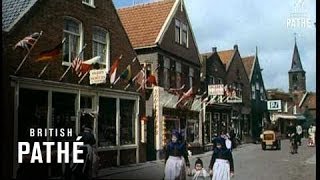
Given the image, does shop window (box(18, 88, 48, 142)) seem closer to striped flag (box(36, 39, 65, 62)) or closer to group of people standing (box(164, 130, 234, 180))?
striped flag (box(36, 39, 65, 62))

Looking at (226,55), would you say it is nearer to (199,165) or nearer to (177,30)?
(177,30)

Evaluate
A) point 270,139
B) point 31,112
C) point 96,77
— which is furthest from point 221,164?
point 31,112

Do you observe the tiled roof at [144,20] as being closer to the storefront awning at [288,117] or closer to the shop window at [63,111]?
the shop window at [63,111]

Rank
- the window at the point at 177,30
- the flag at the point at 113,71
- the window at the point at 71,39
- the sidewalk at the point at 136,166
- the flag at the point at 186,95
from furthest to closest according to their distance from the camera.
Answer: the flag at the point at 186,95
the window at the point at 177,30
the flag at the point at 113,71
the window at the point at 71,39
the sidewalk at the point at 136,166

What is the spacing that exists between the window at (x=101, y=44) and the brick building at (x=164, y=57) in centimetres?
30

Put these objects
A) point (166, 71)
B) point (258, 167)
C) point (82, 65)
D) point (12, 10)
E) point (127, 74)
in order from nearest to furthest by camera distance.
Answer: point (12, 10) < point (258, 167) < point (82, 65) < point (127, 74) < point (166, 71)

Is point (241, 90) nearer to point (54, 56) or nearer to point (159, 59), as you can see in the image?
point (159, 59)

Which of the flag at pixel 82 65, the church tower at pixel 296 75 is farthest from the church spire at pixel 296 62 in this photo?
the flag at pixel 82 65

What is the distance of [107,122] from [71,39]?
1.10 m

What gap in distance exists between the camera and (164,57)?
6.81 meters

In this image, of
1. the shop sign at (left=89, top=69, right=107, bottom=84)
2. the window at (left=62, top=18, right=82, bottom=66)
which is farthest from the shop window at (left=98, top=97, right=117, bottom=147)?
the window at (left=62, top=18, right=82, bottom=66)

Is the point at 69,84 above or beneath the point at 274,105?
above

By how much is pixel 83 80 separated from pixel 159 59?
101cm

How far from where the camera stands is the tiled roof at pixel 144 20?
6.64 metres
